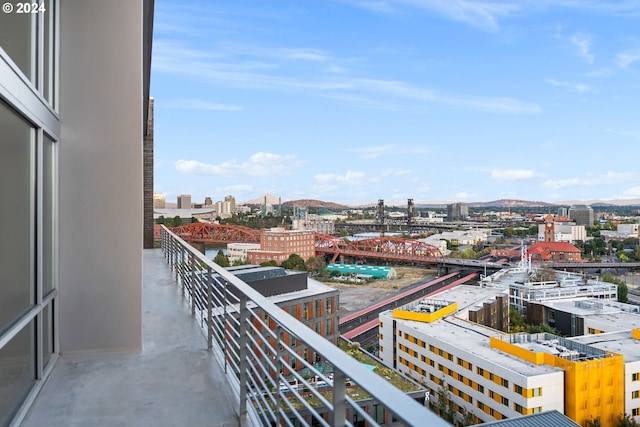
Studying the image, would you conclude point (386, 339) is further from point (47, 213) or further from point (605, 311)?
point (47, 213)

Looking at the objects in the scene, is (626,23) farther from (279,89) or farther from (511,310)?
(511,310)

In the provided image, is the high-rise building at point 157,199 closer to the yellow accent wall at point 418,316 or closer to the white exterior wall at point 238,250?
the yellow accent wall at point 418,316

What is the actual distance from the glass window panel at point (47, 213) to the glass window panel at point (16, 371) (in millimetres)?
289

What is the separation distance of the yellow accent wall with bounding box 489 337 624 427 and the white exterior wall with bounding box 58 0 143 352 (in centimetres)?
897

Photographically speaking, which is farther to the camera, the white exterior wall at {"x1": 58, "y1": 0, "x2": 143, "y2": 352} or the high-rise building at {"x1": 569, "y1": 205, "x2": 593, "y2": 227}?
the high-rise building at {"x1": 569, "y1": 205, "x2": 593, "y2": 227}

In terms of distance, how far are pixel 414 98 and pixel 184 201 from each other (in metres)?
33.0

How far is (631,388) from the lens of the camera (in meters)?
→ 9.38

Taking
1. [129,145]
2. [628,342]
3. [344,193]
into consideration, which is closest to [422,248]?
[344,193]

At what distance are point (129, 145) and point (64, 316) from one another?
90 centimetres

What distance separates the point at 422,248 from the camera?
3497 cm

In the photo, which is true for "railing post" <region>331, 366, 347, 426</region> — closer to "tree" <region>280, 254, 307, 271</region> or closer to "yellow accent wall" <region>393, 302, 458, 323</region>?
"yellow accent wall" <region>393, 302, 458, 323</region>

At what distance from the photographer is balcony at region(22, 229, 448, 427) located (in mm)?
808

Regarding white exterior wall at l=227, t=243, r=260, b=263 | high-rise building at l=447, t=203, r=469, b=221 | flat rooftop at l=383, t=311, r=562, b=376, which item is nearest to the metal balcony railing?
flat rooftop at l=383, t=311, r=562, b=376

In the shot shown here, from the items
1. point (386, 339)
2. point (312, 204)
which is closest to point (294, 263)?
point (386, 339)
